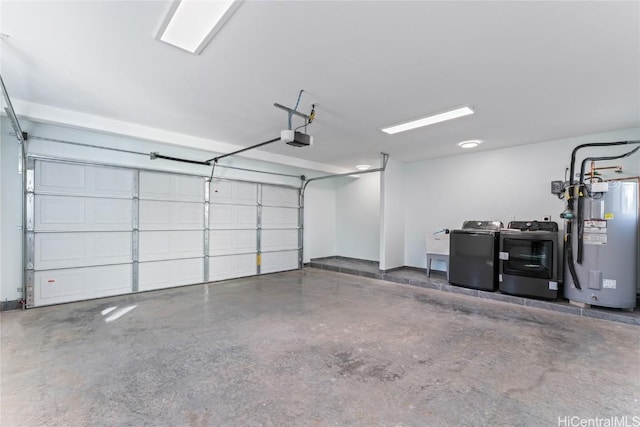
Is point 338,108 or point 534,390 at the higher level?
point 338,108

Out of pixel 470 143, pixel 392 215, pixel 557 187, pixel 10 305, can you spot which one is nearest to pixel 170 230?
pixel 10 305

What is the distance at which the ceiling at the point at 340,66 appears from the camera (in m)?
1.96

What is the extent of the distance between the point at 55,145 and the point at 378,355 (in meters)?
5.20

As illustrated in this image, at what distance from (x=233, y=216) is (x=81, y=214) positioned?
2.54 metres

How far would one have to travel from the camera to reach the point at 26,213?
387 centimetres

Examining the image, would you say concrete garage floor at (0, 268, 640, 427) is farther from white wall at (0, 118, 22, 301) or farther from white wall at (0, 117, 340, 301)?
white wall at (0, 117, 340, 301)

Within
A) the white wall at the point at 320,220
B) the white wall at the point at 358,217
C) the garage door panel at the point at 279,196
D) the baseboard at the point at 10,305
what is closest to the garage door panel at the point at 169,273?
the baseboard at the point at 10,305

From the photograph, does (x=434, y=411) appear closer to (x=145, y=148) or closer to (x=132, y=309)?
(x=132, y=309)

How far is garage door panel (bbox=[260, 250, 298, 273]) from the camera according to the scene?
6730mm

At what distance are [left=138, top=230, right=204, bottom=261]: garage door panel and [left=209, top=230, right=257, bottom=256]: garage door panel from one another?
0.25 meters

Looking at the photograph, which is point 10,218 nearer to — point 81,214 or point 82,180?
point 81,214

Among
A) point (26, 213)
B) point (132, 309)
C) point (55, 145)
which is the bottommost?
point (132, 309)

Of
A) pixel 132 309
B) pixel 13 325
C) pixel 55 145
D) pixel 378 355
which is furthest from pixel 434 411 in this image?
pixel 55 145

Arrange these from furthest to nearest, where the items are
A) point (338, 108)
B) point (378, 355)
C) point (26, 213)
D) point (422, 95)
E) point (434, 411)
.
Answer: point (26, 213) → point (338, 108) → point (422, 95) → point (378, 355) → point (434, 411)
